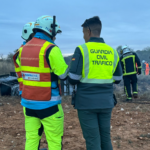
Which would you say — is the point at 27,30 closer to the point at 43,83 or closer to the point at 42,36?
the point at 42,36

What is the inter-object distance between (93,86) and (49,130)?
815mm

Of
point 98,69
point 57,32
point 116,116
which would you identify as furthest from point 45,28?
point 116,116

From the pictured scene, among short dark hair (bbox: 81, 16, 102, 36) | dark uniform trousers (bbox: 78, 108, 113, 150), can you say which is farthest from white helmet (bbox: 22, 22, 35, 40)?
dark uniform trousers (bbox: 78, 108, 113, 150)

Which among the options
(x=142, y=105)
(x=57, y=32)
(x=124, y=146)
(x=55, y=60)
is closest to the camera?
(x=55, y=60)

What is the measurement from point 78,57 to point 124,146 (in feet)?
7.53

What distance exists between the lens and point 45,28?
2438 mm

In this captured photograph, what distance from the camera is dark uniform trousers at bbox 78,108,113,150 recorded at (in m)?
2.30

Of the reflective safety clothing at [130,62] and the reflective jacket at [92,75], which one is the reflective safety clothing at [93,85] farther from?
the reflective safety clothing at [130,62]

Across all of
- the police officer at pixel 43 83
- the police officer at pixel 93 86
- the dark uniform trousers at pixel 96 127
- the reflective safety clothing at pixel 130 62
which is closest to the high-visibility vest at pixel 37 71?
the police officer at pixel 43 83

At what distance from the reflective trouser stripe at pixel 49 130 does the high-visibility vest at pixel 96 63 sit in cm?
62

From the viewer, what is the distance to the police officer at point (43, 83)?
225 cm

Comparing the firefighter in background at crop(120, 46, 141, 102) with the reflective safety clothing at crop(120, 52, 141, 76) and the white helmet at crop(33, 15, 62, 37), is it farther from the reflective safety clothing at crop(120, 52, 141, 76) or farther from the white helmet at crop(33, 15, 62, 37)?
the white helmet at crop(33, 15, 62, 37)

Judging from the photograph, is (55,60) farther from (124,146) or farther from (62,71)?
(124,146)

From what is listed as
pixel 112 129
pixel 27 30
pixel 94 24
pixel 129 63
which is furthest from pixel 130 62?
pixel 94 24
